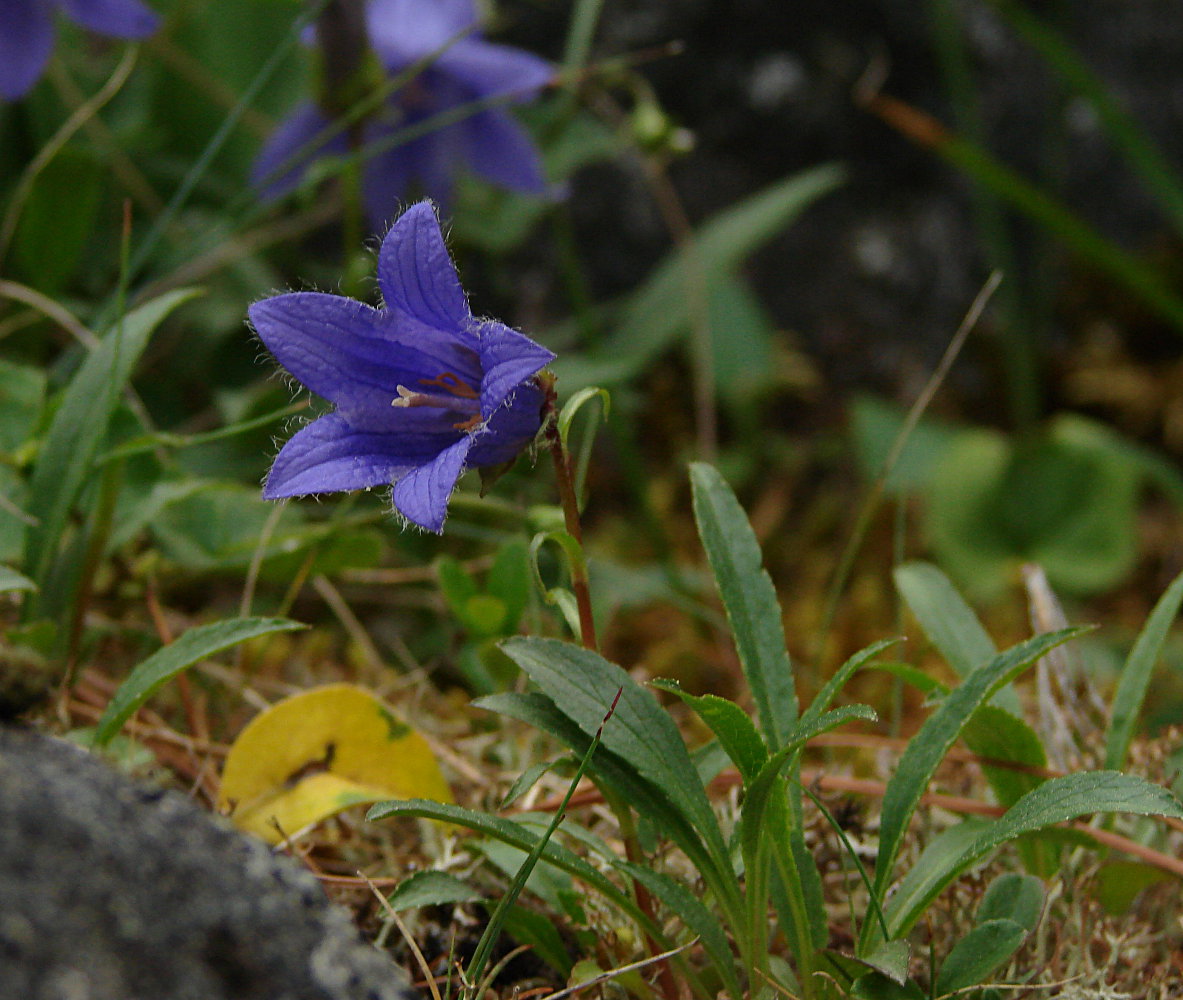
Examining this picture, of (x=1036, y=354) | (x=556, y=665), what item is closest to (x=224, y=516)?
(x=556, y=665)

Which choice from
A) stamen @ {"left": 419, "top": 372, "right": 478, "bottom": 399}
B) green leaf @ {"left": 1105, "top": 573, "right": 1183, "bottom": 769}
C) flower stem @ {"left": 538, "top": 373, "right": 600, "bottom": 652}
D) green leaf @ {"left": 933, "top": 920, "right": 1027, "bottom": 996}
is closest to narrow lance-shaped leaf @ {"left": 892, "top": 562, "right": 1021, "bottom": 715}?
green leaf @ {"left": 1105, "top": 573, "right": 1183, "bottom": 769}

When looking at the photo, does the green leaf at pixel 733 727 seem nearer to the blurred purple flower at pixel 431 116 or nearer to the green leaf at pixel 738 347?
the blurred purple flower at pixel 431 116

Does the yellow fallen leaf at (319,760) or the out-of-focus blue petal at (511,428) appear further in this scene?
the yellow fallen leaf at (319,760)

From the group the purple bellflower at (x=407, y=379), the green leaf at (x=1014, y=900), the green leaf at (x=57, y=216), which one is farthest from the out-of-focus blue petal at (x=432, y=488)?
the green leaf at (x=57, y=216)

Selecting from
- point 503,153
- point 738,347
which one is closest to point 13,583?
point 503,153

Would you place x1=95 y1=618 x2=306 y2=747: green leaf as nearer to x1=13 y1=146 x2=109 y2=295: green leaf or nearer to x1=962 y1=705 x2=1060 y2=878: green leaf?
x1=962 y1=705 x2=1060 y2=878: green leaf
